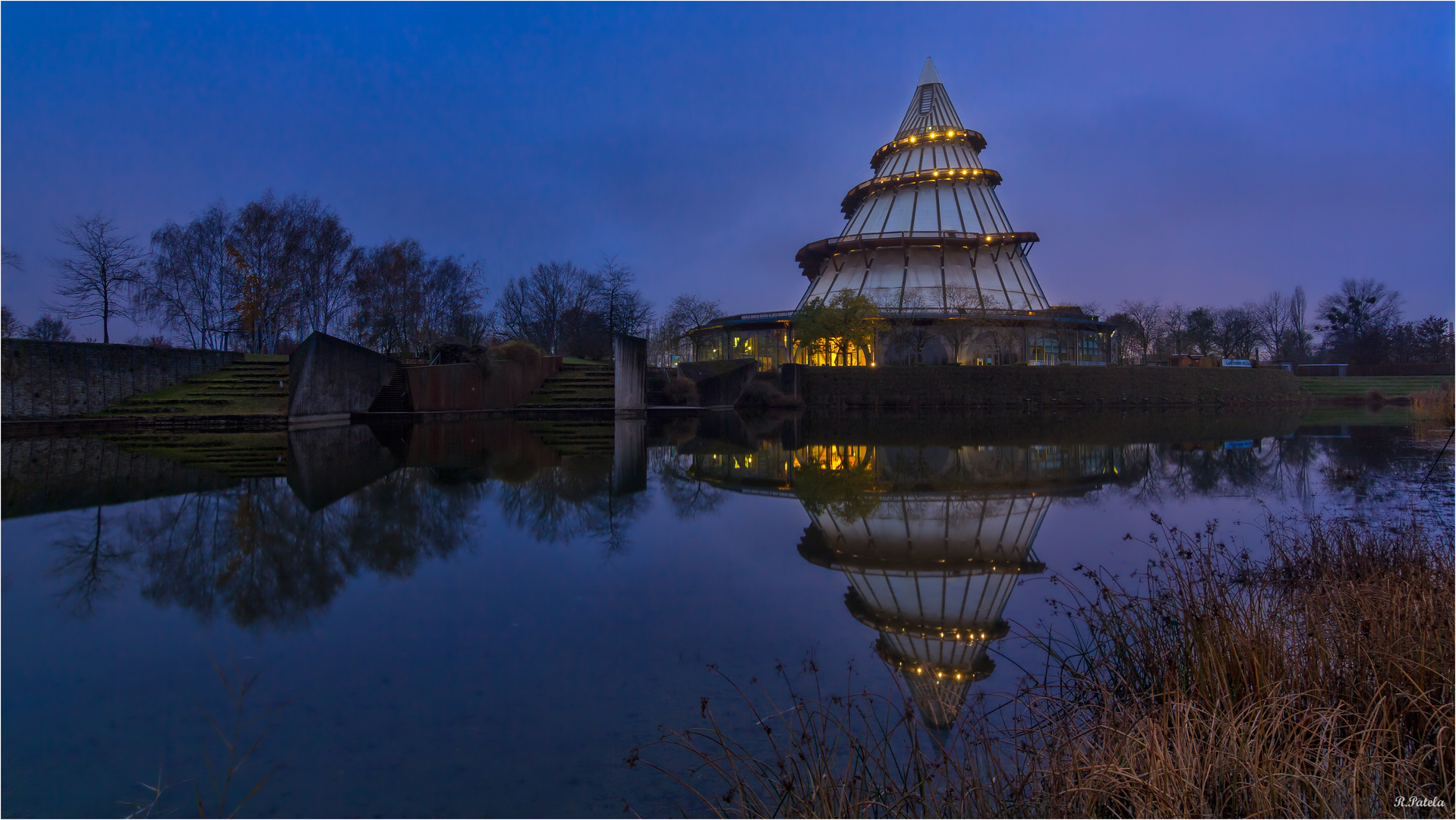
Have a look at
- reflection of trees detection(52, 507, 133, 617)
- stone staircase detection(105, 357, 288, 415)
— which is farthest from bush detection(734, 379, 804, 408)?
reflection of trees detection(52, 507, 133, 617)

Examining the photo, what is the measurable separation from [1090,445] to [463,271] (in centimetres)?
4334

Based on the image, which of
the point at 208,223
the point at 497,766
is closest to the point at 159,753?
the point at 497,766

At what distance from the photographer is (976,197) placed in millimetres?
54250

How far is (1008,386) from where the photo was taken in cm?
4269

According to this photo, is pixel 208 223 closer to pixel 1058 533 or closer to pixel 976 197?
pixel 1058 533

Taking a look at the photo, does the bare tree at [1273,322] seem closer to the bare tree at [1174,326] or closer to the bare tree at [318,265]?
the bare tree at [1174,326]

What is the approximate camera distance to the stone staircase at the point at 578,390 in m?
35.4

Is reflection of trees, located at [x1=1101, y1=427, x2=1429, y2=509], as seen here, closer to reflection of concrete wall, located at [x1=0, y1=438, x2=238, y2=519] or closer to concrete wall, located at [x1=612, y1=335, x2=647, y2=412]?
reflection of concrete wall, located at [x1=0, y1=438, x2=238, y2=519]

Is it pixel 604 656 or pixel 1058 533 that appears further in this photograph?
pixel 1058 533

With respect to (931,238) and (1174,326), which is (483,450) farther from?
(1174,326)

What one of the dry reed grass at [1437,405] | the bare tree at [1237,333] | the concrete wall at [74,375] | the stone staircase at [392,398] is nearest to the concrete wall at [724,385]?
the stone staircase at [392,398]

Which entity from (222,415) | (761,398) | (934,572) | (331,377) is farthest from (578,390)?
(934,572)

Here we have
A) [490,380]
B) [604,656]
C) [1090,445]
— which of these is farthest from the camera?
[490,380]

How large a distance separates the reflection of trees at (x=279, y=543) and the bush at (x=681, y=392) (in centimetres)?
2904
